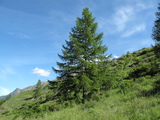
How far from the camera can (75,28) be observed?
619 inches

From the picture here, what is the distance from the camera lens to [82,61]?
13.0m

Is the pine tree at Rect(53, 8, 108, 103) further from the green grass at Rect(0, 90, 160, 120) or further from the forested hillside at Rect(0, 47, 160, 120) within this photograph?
the green grass at Rect(0, 90, 160, 120)

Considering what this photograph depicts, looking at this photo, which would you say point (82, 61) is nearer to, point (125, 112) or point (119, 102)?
point (119, 102)

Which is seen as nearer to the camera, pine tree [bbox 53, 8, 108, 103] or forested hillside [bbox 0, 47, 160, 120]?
forested hillside [bbox 0, 47, 160, 120]

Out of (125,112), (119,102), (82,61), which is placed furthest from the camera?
(82,61)

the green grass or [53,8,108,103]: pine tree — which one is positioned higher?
[53,8,108,103]: pine tree

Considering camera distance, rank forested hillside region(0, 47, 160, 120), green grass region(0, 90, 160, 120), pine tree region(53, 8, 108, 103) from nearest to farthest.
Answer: green grass region(0, 90, 160, 120) → forested hillside region(0, 47, 160, 120) → pine tree region(53, 8, 108, 103)

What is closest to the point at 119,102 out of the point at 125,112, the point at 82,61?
the point at 125,112

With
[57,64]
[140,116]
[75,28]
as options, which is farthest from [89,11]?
[140,116]

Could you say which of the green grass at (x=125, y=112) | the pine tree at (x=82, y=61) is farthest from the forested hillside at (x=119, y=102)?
the pine tree at (x=82, y=61)

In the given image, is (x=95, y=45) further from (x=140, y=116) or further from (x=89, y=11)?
(x=140, y=116)

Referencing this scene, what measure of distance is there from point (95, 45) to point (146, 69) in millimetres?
9820

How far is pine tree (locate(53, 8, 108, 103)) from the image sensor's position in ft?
42.2

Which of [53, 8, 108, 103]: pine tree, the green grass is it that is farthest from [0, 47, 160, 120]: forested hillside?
[53, 8, 108, 103]: pine tree
